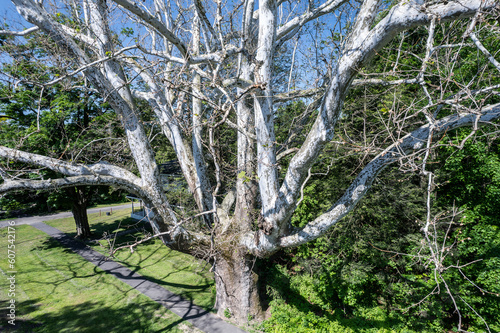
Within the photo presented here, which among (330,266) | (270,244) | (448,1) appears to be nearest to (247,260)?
(270,244)

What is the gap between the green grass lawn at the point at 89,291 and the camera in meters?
6.29

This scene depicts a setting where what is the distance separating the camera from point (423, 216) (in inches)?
243

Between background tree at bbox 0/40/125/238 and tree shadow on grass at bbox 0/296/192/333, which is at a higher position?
background tree at bbox 0/40/125/238

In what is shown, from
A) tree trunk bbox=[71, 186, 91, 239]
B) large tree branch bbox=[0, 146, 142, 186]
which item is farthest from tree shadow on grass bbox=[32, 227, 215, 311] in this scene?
large tree branch bbox=[0, 146, 142, 186]

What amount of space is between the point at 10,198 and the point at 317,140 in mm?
13793

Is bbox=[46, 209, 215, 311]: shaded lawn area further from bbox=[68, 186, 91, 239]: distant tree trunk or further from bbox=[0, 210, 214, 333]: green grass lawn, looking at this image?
bbox=[68, 186, 91, 239]: distant tree trunk

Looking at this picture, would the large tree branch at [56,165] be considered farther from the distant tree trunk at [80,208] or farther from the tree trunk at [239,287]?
the distant tree trunk at [80,208]

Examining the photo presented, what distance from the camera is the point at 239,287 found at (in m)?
6.23

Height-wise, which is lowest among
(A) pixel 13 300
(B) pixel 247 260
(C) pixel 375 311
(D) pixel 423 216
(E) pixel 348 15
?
(C) pixel 375 311

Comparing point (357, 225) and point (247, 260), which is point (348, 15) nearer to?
point (357, 225)

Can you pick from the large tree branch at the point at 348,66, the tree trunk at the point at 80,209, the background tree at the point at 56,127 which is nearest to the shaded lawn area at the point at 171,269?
the tree trunk at the point at 80,209

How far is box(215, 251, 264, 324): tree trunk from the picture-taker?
19.8 ft

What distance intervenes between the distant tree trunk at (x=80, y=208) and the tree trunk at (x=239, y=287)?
390 inches

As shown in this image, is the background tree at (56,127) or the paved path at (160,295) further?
the background tree at (56,127)
